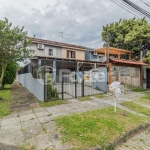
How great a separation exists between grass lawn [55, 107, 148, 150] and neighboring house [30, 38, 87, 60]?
13.1 m

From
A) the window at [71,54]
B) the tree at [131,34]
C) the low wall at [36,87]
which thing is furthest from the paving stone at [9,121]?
the tree at [131,34]

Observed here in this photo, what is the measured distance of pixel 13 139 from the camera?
10.7ft

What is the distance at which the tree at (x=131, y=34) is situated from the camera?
16.2 m

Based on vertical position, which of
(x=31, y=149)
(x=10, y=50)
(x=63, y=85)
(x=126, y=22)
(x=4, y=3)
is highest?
(x=126, y=22)

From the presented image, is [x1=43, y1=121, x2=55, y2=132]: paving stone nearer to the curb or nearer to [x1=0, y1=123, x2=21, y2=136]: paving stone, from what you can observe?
[x1=0, y1=123, x2=21, y2=136]: paving stone

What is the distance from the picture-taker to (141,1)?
603 cm

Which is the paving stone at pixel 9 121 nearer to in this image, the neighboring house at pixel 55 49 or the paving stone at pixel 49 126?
the paving stone at pixel 49 126

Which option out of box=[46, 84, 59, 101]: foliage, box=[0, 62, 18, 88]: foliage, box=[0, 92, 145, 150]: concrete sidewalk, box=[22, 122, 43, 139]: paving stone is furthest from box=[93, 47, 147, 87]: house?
box=[0, 62, 18, 88]: foliage

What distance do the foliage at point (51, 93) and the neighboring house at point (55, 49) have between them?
9.42 m

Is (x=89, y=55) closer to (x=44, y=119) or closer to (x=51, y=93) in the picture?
(x=51, y=93)

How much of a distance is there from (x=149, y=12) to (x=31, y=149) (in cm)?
809

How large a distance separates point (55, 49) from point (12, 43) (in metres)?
9.92

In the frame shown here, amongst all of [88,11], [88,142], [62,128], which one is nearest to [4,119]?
[62,128]

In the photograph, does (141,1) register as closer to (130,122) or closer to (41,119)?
(130,122)
